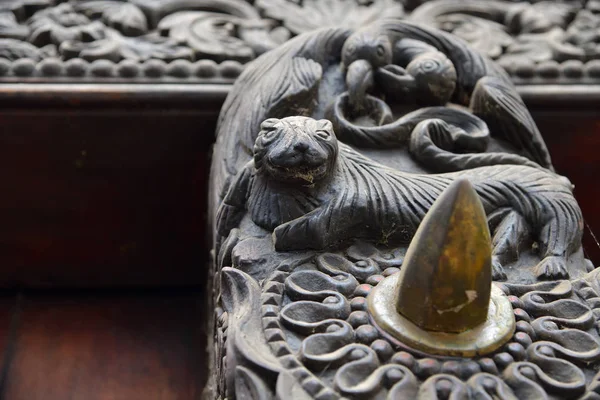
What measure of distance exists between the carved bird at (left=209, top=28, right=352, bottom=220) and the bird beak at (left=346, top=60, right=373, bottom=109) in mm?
37

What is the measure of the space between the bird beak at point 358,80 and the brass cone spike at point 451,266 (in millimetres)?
427

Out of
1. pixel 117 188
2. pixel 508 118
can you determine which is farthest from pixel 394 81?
pixel 117 188

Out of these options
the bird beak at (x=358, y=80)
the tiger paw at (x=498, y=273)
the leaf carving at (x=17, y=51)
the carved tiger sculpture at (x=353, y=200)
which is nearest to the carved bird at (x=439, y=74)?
the bird beak at (x=358, y=80)

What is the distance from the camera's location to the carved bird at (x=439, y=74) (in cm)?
106

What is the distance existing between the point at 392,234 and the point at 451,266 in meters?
0.19

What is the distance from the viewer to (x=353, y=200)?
2.74 ft

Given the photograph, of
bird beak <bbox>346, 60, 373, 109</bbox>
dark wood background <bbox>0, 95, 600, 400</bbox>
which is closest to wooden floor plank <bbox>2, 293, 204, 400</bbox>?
dark wood background <bbox>0, 95, 600, 400</bbox>

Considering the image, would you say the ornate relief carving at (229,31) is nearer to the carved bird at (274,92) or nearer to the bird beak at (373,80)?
the carved bird at (274,92)

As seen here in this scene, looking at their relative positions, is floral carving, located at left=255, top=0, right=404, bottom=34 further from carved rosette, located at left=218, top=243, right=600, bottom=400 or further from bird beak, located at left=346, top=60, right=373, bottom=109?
carved rosette, located at left=218, top=243, right=600, bottom=400

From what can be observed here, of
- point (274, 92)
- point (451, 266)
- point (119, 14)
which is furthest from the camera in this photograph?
point (119, 14)

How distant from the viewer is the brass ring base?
0.68m

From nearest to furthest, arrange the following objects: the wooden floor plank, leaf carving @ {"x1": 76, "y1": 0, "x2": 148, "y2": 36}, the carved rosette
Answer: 1. the carved rosette
2. the wooden floor plank
3. leaf carving @ {"x1": 76, "y1": 0, "x2": 148, "y2": 36}

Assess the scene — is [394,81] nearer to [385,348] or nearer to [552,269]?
[552,269]

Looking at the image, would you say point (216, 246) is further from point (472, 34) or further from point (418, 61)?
point (472, 34)
